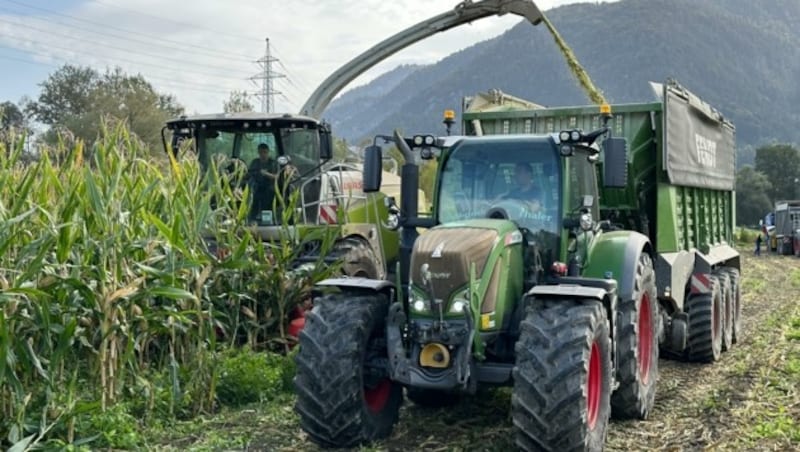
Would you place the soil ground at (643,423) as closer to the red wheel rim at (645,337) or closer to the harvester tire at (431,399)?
the harvester tire at (431,399)

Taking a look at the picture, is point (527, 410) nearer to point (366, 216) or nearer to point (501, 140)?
point (501, 140)

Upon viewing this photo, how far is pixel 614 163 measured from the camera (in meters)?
5.80

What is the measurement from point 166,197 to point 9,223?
1577 mm

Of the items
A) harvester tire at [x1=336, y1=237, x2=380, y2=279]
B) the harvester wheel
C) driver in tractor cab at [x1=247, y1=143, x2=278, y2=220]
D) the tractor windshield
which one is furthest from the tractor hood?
the harvester wheel

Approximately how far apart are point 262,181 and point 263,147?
404 millimetres

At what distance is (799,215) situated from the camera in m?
35.1

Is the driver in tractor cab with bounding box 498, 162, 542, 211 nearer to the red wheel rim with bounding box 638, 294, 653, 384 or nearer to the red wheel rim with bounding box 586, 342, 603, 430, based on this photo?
the red wheel rim with bounding box 586, 342, 603, 430

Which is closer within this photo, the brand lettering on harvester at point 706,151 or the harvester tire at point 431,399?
the harvester tire at point 431,399

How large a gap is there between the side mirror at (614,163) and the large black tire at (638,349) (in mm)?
1018

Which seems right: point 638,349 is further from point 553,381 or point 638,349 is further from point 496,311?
point 553,381

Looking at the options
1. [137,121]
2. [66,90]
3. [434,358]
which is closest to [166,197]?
[434,358]

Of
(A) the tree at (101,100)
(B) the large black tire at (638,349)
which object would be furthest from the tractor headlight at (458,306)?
(A) the tree at (101,100)

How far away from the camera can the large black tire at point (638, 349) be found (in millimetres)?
6074

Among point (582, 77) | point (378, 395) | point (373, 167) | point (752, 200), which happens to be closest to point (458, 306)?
point (378, 395)
